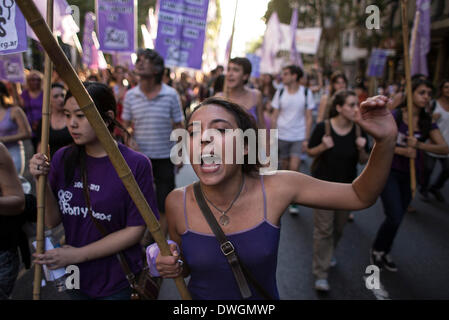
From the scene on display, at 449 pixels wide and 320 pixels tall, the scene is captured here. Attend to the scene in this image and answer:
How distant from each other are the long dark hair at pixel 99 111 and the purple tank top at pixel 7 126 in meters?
3.04

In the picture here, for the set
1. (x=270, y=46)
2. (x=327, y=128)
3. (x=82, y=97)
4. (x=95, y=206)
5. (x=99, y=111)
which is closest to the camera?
(x=82, y=97)

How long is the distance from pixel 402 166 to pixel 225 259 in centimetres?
280

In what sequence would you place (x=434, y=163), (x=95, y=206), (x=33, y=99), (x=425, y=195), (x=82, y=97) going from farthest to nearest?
(x=425, y=195), (x=33, y=99), (x=434, y=163), (x=95, y=206), (x=82, y=97)

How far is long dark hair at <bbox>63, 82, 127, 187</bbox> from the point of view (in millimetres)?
1867

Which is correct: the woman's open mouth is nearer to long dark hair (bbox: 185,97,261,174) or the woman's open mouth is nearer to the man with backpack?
long dark hair (bbox: 185,97,261,174)

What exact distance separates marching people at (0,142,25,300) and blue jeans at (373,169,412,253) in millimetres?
3243

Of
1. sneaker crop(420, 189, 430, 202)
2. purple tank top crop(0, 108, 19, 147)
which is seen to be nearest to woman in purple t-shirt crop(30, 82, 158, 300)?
purple tank top crop(0, 108, 19, 147)

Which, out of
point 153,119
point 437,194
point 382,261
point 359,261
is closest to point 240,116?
point 153,119

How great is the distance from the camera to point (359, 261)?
12.7ft

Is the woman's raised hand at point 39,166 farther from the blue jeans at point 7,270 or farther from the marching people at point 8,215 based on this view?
the blue jeans at point 7,270

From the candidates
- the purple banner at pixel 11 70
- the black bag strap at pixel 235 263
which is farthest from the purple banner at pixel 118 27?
the black bag strap at pixel 235 263

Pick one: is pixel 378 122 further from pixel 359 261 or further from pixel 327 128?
pixel 359 261

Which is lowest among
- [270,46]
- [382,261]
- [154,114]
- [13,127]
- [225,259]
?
[382,261]

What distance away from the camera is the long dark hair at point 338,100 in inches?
128
